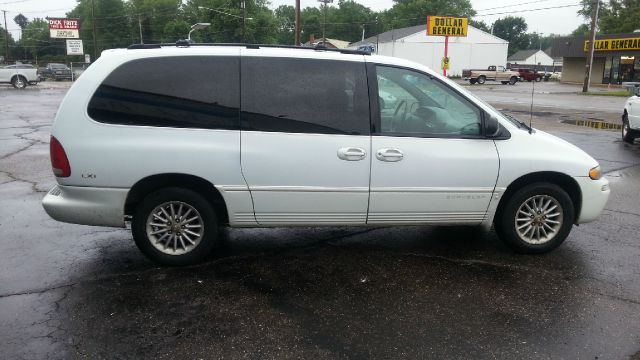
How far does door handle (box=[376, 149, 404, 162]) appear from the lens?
4.41 m

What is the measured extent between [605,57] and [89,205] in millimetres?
53742

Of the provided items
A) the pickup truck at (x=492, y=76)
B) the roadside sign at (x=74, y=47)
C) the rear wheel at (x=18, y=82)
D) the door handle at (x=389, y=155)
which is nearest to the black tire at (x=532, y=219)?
the door handle at (x=389, y=155)

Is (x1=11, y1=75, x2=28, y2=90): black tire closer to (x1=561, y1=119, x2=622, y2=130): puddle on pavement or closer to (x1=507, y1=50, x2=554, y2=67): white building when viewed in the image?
(x1=561, y1=119, x2=622, y2=130): puddle on pavement

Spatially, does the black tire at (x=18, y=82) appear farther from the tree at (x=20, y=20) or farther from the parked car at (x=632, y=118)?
the tree at (x=20, y=20)

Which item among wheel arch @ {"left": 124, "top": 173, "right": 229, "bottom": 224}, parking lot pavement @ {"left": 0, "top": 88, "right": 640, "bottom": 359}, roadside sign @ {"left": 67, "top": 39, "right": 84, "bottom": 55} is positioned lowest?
parking lot pavement @ {"left": 0, "top": 88, "right": 640, "bottom": 359}

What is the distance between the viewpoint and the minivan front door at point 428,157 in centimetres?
447

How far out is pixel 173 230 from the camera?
4.50m

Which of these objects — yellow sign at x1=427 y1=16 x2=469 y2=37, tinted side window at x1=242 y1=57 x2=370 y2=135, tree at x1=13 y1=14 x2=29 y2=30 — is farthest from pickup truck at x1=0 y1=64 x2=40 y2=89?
tree at x1=13 y1=14 x2=29 y2=30

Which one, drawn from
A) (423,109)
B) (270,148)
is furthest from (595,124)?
(270,148)

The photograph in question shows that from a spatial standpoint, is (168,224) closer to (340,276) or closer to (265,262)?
(265,262)

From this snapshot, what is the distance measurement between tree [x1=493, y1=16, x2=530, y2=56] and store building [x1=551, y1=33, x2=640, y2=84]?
83647 millimetres

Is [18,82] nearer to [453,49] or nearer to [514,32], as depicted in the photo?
[453,49]

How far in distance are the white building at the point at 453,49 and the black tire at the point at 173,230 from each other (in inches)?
2638

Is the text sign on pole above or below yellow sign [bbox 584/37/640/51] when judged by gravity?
above
